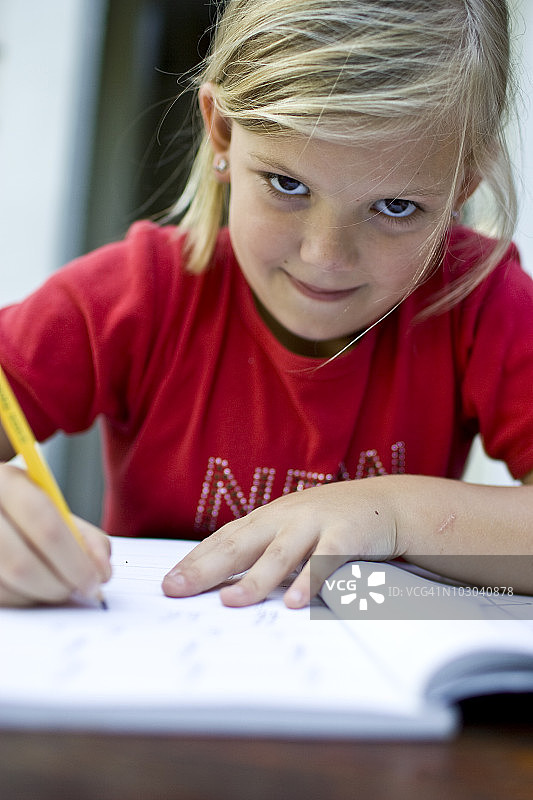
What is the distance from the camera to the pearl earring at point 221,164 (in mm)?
712

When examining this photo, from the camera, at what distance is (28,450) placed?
1.29 feet

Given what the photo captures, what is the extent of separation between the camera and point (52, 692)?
0.28 meters

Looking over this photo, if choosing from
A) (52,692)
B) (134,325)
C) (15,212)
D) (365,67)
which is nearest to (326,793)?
(52,692)

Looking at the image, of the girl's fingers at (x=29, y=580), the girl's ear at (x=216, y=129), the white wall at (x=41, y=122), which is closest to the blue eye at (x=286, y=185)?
the girl's ear at (x=216, y=129)

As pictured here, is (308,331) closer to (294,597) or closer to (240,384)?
(240,384)

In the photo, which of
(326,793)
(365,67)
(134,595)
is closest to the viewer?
(326,793)

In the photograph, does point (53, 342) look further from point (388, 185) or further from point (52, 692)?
point (52, 692)

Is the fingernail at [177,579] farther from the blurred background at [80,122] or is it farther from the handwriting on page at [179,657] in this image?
the blurred background at [80,122]

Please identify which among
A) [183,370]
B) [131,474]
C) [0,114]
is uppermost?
[0,114]

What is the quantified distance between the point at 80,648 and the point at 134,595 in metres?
0.10

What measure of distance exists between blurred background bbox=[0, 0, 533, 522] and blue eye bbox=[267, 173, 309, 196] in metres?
1.10

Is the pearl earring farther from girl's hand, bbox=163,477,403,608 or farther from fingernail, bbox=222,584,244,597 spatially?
fingernail, bbox=222,584,244,597

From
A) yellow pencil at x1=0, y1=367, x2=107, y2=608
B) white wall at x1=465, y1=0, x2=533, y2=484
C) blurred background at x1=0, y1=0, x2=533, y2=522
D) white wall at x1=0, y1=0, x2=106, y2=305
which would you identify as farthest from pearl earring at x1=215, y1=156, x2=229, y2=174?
white wall at x1=0, y1=0, x2=106, y2=305

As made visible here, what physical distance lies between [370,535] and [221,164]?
36 centimetres
